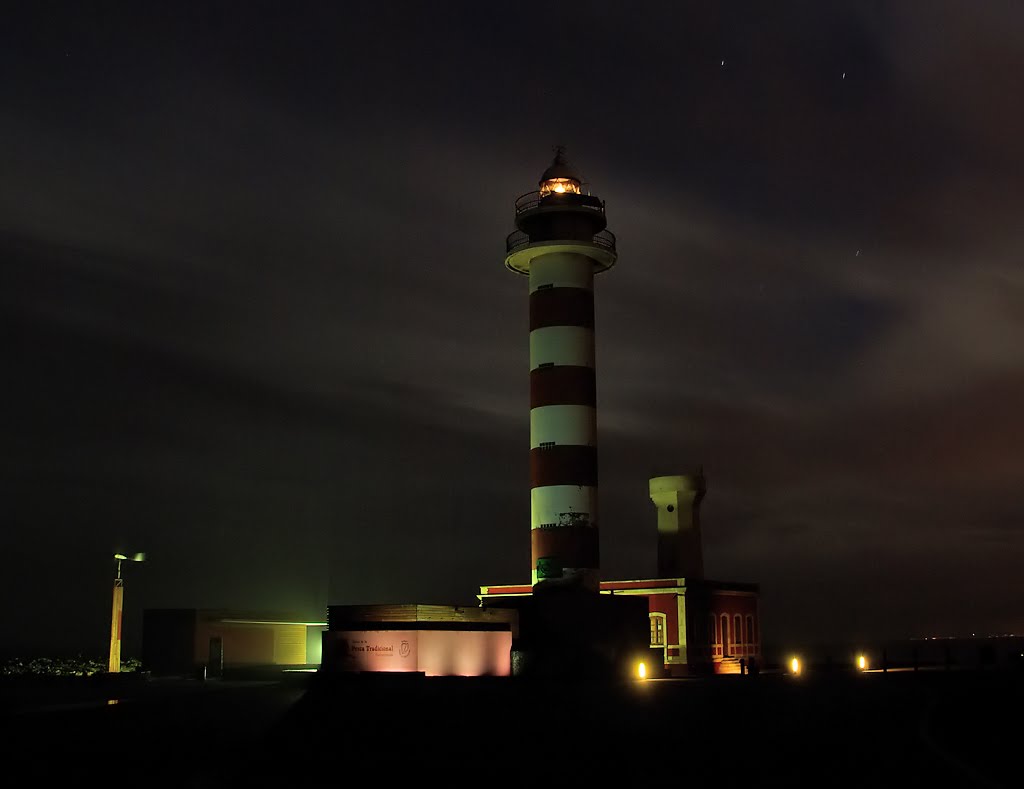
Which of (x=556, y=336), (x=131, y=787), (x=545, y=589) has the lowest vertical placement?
(x=131, y=787)

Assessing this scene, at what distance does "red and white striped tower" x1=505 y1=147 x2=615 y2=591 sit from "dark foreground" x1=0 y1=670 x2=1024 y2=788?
57.4 ft

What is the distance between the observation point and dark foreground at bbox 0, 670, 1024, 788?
1358 centimetres

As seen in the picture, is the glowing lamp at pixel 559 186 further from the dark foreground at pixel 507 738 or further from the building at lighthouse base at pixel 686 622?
the dark foreground at pixel 507 738

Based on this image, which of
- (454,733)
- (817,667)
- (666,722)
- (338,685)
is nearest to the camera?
(454,733)

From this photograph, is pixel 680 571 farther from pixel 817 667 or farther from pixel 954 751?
pixel 954 751

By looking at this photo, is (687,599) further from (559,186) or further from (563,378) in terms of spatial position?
(559,186)

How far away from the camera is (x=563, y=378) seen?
51.1 metres

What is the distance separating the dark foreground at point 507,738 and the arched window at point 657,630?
25639mm

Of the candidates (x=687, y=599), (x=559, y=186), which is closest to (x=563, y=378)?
(x=559, y=186)

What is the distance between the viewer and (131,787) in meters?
12.4

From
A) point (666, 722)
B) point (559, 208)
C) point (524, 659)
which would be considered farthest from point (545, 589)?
point (666, 722)

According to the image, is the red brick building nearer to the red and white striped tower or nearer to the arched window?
the arched window

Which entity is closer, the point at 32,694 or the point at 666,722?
the point at 666,722

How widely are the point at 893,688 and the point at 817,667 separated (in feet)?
86.6
